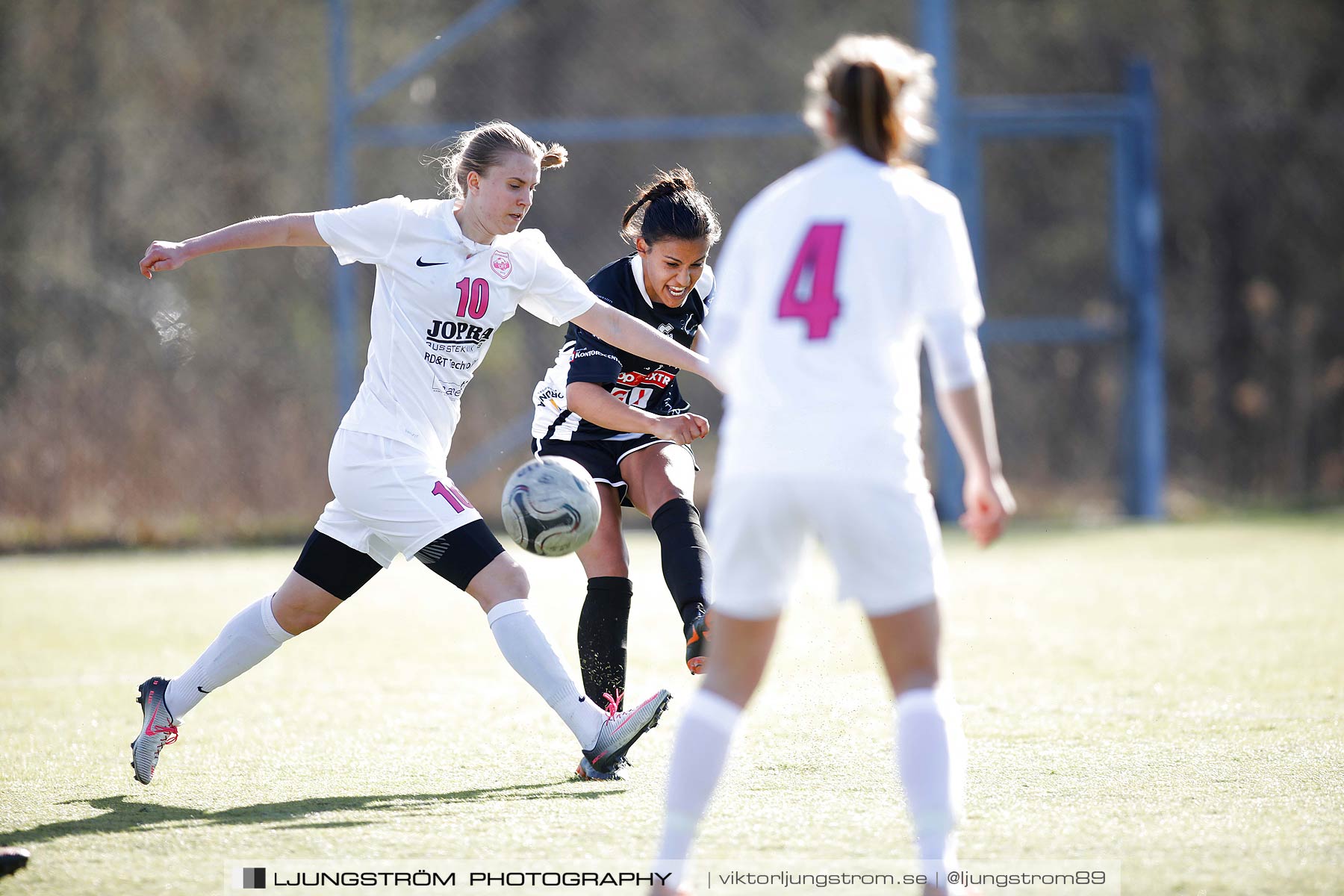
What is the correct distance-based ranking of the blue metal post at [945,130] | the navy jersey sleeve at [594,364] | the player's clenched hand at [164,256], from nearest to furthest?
the player's clenched hand at [164,256] < the navy jersey sleeve at [594,364] < the blue metal post at [945,130]

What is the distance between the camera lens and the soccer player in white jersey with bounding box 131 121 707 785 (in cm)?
414

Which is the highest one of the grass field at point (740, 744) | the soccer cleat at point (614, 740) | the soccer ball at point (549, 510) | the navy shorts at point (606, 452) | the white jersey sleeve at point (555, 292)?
the white jersey sleeve at point (555, 292)

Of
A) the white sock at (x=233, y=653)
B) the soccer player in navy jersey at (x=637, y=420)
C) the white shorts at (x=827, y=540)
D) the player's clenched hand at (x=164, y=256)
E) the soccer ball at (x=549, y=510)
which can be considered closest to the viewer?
the white shorts at (x=827, y=540)

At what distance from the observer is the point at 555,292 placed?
14.0 ft

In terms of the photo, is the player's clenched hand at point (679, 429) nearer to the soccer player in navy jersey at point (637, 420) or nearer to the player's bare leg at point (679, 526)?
the soccer player in navy jersey at point (637, 420)


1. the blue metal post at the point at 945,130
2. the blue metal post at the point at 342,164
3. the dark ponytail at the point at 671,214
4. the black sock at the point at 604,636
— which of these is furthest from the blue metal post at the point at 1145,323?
the black sock at the point at 604,636

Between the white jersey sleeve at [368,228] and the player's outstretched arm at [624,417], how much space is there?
73cm

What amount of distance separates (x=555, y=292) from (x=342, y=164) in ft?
25.9

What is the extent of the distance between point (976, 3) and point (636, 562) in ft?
28.7

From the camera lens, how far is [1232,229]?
45.9 feet

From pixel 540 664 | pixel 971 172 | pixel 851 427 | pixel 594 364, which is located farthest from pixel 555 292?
pixel 971 172

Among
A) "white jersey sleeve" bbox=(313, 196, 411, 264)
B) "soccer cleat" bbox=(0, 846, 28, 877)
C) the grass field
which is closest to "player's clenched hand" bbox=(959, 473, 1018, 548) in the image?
the grass field

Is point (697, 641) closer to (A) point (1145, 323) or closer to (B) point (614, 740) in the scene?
(B) point (614, 740)

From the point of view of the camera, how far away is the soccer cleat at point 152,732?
4184 mm
